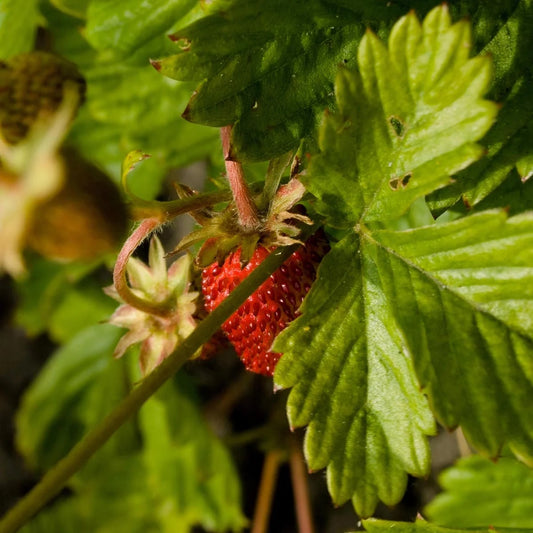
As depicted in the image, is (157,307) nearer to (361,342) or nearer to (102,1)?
(361,342)

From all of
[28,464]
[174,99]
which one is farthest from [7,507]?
[174,99]

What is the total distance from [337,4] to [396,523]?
0.62 m

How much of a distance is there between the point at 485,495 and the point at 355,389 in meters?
0.78

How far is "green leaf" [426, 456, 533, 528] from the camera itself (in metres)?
1.54

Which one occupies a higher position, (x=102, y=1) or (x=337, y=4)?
(x=102, y=1)

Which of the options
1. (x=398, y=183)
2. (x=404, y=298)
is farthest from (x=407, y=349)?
(x=398, y=183)

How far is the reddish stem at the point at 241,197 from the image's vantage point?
94 centimetres

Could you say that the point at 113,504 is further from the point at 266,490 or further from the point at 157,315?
the point at 157,315

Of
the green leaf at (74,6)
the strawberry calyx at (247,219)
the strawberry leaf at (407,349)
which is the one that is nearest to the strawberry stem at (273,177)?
the strawberry calyx at (247,219)

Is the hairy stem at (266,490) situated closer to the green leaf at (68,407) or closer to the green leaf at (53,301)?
the green leaf at (68,407)

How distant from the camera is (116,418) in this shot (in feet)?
2.88

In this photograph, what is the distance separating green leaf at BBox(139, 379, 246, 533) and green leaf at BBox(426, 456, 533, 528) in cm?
55

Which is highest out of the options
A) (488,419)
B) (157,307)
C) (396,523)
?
(157,307)

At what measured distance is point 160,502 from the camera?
220 cm
